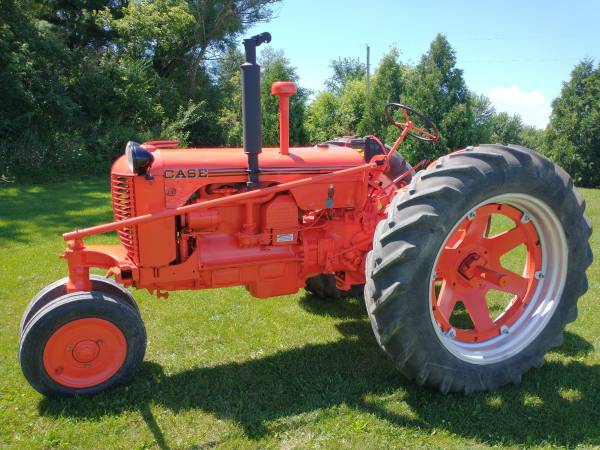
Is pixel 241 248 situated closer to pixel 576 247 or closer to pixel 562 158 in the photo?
pixel 576 247


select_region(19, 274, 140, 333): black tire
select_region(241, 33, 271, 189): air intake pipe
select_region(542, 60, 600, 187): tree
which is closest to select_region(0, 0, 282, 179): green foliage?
select_region(542, 60, 600, 187): tree

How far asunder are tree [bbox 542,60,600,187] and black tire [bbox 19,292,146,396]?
15.6 m

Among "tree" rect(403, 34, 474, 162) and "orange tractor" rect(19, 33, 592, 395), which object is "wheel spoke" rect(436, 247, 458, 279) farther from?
"tree" rect(403, 34, 474, 162)

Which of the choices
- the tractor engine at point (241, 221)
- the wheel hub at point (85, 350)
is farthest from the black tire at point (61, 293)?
the wheel hub at point (85, 350)

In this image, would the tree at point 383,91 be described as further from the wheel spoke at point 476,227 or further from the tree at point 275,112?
the wheel spoke at point 476,227

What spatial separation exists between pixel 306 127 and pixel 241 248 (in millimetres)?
15495

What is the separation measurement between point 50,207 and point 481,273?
Result: 7995mm

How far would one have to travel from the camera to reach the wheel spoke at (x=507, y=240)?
329 centimetres

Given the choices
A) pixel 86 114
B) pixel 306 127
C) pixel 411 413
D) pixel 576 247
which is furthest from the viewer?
pixel 306 127

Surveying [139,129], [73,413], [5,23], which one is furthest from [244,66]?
[139,129]

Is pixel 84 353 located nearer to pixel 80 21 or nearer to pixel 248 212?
pixel 248 212

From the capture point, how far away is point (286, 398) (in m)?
3.04

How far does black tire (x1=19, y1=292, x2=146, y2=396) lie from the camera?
9.27 feet

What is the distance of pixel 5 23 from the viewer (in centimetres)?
1316
